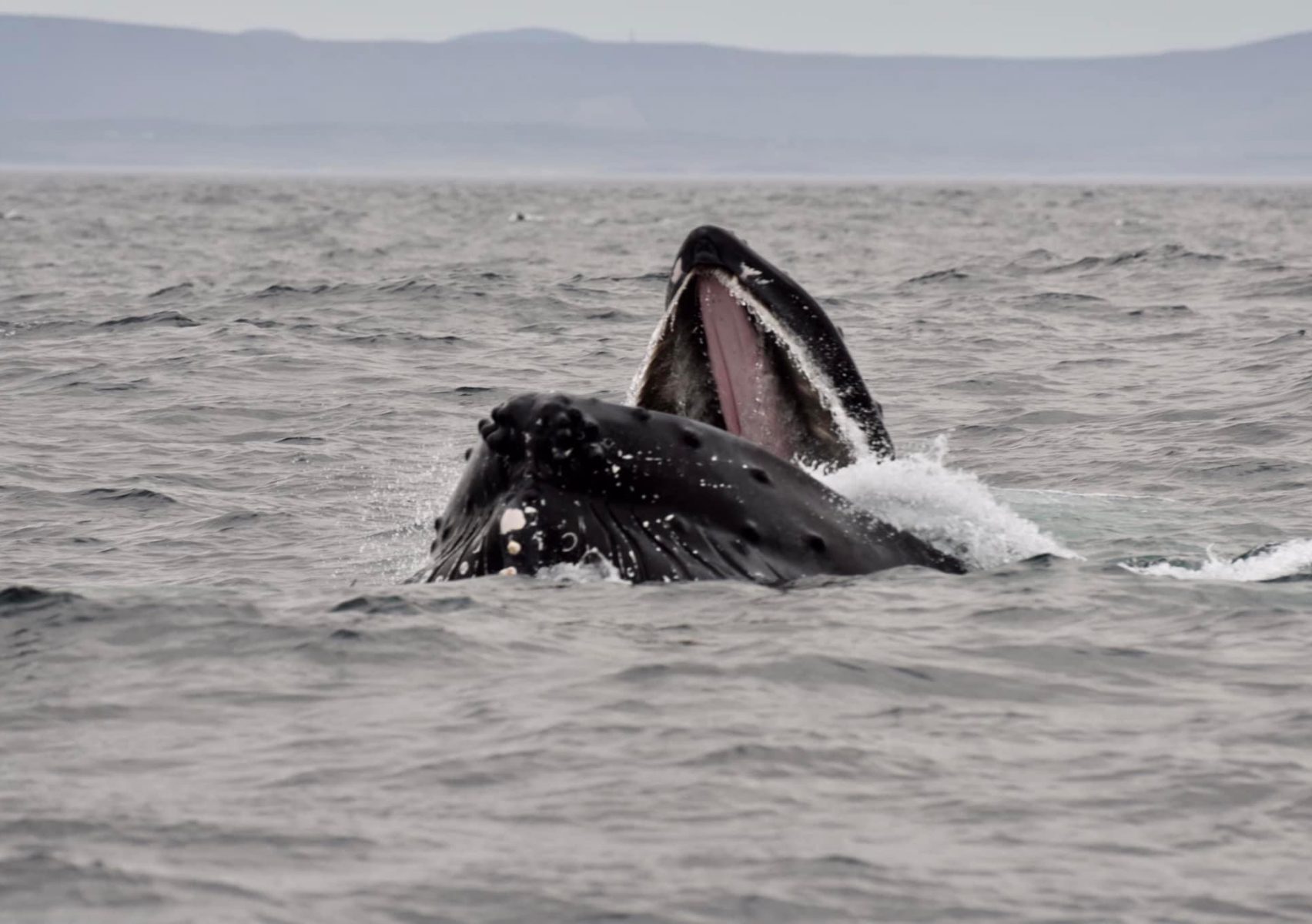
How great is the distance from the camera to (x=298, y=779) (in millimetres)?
6473

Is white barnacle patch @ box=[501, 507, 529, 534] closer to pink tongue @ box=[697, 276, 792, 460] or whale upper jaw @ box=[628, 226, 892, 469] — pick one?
whale upper jaw @ box=[628, 226, 892, 469]

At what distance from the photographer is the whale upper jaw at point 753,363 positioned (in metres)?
8.65

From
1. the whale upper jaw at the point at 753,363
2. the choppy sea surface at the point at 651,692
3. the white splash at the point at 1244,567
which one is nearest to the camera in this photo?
the choppy sea surface at the point at 651,692

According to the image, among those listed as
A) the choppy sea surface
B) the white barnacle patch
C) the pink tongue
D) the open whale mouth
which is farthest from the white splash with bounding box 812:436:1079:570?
the white barnacle patch

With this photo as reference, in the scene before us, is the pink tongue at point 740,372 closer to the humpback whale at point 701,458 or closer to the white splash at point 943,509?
the humpback whale at point 701,458

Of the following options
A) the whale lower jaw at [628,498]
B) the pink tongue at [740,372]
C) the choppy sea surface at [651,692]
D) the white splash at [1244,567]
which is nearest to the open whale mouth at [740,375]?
the pink tongue at [740,372]

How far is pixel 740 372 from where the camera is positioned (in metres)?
8.74

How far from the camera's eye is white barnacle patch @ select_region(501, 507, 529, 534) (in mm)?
7980

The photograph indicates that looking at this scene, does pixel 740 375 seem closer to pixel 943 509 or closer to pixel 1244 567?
pixel 943 509

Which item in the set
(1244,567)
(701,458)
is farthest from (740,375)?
(1244,567)

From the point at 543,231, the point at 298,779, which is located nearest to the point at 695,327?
the point at 298,779

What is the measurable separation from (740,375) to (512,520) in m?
1.30

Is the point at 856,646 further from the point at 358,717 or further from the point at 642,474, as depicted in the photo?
the point at 358,717

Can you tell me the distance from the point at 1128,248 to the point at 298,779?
3774cm
